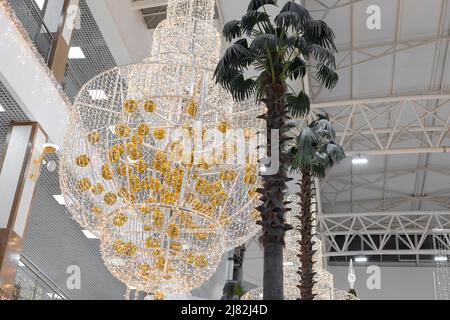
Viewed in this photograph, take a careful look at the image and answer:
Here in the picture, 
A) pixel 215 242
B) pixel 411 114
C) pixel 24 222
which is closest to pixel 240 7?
pixel 24 222

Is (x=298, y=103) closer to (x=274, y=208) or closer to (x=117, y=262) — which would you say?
(x=274, y=208)

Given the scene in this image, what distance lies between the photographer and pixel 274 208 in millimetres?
6867

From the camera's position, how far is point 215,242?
6.84 meters

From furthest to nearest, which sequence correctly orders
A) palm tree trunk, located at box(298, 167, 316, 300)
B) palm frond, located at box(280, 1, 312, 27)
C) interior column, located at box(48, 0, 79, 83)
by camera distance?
interior column, located at box(48, 0, 79, 83) < palm tree trunk, located at box(298, 167, 316, 300) < palm frond, located at box(280, 1, 312, 27)

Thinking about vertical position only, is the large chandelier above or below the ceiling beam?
below

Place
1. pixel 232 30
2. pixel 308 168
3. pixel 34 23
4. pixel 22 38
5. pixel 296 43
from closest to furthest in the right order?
pixel 296 43 < pixel 232 30 < pixel 22 38 < pixel 34 23 < pixel 308 168

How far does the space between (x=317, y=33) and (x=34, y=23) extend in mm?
5349

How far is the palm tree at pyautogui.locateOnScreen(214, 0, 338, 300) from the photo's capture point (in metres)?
6.76

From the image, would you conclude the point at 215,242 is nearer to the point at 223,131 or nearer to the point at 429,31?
the point at 223,131

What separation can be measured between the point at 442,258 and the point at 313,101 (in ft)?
42.5

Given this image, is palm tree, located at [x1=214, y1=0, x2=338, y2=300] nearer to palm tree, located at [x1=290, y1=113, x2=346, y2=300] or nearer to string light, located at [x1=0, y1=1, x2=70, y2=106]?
palm tree, located at [x1=290, y1=113, x2=346, y2=300]

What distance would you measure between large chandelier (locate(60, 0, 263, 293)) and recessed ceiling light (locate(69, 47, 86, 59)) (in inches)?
229

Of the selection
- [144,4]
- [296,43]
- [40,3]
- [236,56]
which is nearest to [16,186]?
[40,3]

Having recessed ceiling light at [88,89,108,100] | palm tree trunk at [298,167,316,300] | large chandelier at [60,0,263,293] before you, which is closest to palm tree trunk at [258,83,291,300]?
large chandelier at [60,0,263,293]
